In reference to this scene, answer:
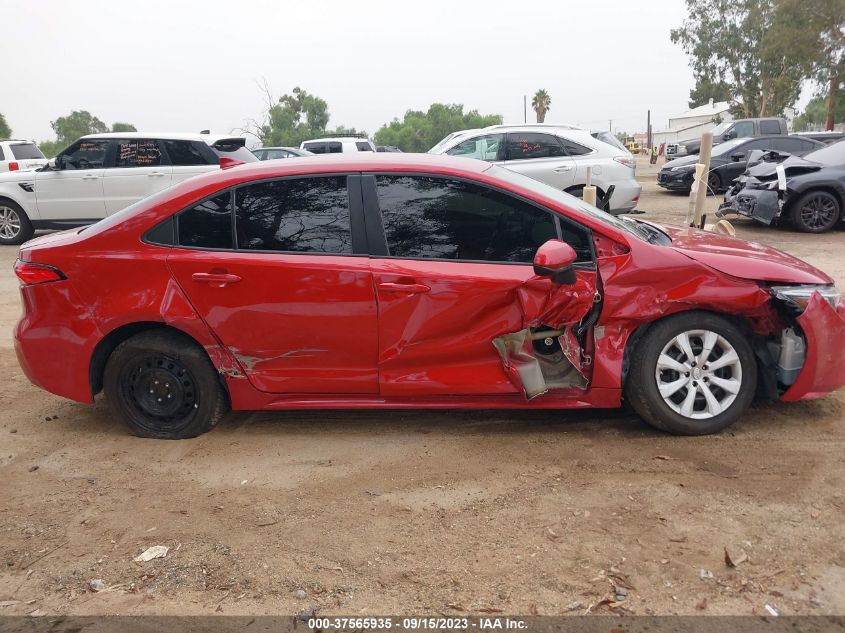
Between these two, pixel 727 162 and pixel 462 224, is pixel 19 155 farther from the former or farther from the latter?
pixel 727 162

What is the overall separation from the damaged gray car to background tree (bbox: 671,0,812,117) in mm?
41729

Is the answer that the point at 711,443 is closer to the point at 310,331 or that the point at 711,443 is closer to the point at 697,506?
the point at 697,506

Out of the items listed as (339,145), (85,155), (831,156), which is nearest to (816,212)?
(831,156)

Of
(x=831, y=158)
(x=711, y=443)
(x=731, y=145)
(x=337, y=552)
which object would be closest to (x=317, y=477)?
(x=337, y=552)

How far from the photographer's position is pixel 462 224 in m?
3.75

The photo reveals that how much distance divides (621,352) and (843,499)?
3.93ft

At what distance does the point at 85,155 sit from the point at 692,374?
10434mm

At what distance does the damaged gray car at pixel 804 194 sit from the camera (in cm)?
1072

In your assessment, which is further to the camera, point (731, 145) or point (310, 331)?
point (731, 145)

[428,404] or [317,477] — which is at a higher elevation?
[428,404]

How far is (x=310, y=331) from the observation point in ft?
12.3

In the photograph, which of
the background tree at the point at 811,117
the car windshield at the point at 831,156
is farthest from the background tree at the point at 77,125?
the background tree at the point at 811,117

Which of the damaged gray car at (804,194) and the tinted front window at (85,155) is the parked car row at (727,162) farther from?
the tinted front window at (85,155)

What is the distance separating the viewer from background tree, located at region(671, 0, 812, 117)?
49188 mm
